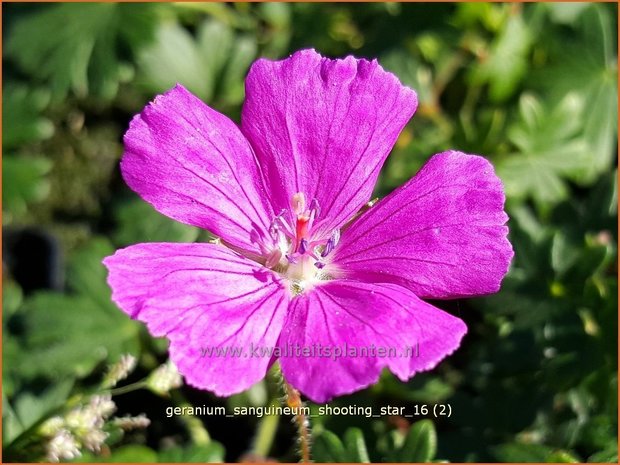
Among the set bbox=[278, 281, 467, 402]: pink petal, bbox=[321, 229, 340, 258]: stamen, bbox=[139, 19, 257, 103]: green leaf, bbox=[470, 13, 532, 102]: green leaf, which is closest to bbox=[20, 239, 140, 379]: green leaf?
bbox=[139, 19, 257, 103]: green leaf

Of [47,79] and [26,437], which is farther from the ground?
[47,79]

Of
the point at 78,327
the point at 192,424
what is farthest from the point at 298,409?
the point at 78,327

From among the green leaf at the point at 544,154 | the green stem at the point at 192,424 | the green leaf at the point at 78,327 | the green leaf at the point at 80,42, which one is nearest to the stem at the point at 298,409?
the green stem at the point at 192,424

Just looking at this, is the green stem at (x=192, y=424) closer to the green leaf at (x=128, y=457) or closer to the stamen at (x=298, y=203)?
the green leaf at (x=128, y=457)

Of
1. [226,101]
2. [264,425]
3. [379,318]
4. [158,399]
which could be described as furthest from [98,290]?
[379,318]

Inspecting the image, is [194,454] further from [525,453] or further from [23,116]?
[23,116]

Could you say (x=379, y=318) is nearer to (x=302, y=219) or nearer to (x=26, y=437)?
(x=302, y=219)

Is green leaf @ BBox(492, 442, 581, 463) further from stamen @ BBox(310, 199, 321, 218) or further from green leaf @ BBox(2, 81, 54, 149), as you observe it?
green leaf @ BBox(2, 81, 54, 149)
